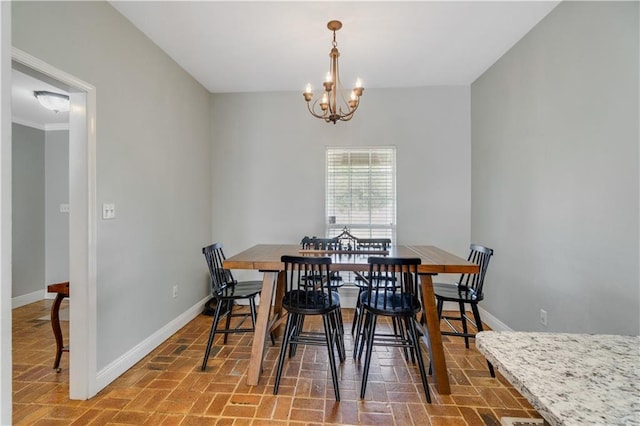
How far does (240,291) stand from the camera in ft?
7.89

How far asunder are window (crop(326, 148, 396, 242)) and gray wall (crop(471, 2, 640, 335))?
1.11m

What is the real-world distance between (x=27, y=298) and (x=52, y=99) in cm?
278

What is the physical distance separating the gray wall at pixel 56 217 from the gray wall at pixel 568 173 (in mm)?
5512

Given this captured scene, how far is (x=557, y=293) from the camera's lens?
6.94ft

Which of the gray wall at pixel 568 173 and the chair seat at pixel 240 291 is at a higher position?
the gray wall at pixel 568 173

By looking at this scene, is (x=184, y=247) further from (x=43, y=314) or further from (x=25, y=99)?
(x=25, y=99)

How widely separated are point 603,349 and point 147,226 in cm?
285

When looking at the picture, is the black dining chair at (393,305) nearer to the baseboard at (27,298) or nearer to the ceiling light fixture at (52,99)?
the ceiling light fixture at (52,99)

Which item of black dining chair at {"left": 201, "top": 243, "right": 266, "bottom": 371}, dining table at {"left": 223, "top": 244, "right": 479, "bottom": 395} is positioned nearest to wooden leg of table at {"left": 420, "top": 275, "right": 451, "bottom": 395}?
dining table at {"left": 223, "top": 244, "right": 479, "bottom": 395}

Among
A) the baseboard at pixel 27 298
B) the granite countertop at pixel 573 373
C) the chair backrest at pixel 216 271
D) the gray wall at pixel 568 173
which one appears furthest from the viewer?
the baseboard at pixel 27 298

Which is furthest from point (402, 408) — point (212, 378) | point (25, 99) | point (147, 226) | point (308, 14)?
point (25, 99)

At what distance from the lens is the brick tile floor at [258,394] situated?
1687 mm

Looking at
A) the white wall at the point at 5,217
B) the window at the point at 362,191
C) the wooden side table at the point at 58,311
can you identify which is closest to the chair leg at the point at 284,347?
the white wall at the point at 5,217

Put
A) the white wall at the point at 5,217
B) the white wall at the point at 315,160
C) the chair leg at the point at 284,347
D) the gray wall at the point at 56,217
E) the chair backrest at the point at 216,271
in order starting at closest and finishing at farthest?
the white wall at the point at 5,217 < the chair leg at the point at 284,347 < the chair backrest at the point at 216,271 < the white wall at the point at 315,160 < the gray wall at the point at 56,217
